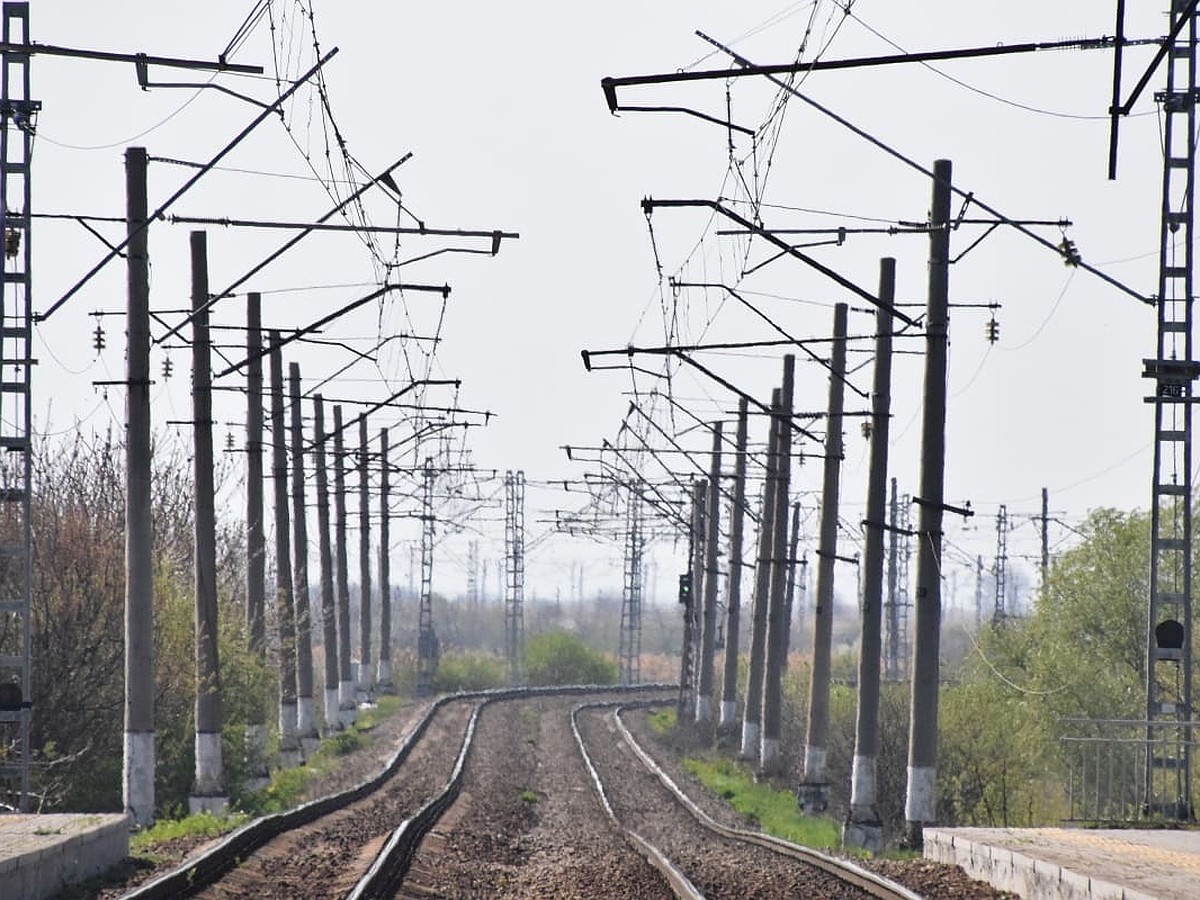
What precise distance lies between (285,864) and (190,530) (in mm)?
22463

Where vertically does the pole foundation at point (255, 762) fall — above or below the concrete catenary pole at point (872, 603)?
below

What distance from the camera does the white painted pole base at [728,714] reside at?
176ft

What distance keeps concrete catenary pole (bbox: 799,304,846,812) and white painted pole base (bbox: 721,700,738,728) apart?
17917mm

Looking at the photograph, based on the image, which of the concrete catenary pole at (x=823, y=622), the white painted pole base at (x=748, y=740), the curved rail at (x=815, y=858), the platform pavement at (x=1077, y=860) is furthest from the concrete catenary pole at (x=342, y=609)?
the platform pavement at (x=1077, y=860)

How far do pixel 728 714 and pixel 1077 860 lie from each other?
3710cm

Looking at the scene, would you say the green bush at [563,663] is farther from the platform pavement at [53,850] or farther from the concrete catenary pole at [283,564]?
the platform pavement at [53,850]

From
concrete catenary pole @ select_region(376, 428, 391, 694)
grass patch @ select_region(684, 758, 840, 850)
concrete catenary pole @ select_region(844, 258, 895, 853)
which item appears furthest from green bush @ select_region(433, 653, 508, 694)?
concrete catenary pole @ select_region(844, 258, 895, 853)

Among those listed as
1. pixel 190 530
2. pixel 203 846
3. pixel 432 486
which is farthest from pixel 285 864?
pixel 432 486

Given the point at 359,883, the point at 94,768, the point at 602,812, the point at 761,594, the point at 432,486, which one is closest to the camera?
the point at 359,883

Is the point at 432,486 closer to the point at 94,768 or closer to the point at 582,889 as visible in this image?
the point at 94,768

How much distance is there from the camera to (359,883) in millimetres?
17141

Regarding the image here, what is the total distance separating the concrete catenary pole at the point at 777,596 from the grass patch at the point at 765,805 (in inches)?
35.6

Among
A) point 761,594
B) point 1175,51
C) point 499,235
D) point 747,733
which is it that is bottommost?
point 747,733

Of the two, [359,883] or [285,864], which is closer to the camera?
[359,883]
